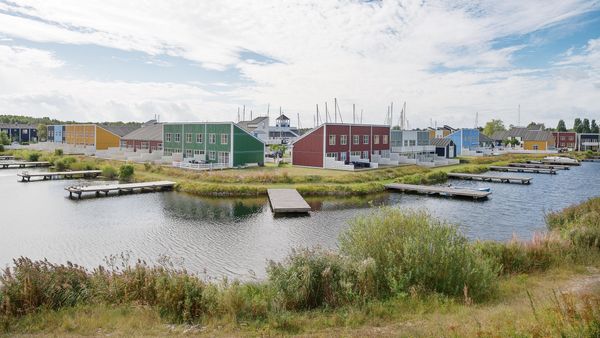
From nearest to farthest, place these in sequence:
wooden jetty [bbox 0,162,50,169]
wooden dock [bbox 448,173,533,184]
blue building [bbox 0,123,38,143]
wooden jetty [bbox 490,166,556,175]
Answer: wooden dock [bbox 448,173,533,184], wooden jetty [bbox 0,162,50,169], wooden jetty [bbox 490,166,556,175], blue building [bbox 0,123,38,143]

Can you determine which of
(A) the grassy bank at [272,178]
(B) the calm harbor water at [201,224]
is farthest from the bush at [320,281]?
(A) the grassy bank at [272,178]

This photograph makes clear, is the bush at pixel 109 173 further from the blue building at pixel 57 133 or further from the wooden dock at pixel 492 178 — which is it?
the blue building at pixel 57 133

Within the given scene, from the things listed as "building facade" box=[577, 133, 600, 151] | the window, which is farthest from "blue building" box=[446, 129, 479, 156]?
the window

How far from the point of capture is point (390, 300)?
10.2 meters

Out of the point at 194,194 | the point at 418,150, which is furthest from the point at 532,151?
the point at 194,194

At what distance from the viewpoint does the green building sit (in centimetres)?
4962

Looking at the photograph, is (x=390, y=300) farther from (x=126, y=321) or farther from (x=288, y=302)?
(x=126, y=321)

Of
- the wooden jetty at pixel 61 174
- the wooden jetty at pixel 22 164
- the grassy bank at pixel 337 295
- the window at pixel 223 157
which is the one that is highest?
the window at pixel 223 157

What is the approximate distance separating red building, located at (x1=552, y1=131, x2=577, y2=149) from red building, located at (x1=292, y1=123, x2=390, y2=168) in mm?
70464

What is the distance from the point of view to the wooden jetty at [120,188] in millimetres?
36322

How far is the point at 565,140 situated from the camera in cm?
10706

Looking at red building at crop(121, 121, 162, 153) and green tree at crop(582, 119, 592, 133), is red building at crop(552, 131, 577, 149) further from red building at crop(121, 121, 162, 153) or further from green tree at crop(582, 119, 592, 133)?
red building at crop(121, 121, 162, 153)

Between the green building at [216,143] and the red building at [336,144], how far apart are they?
5.03 m

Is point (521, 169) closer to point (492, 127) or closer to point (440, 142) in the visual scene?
point (440, 142)
